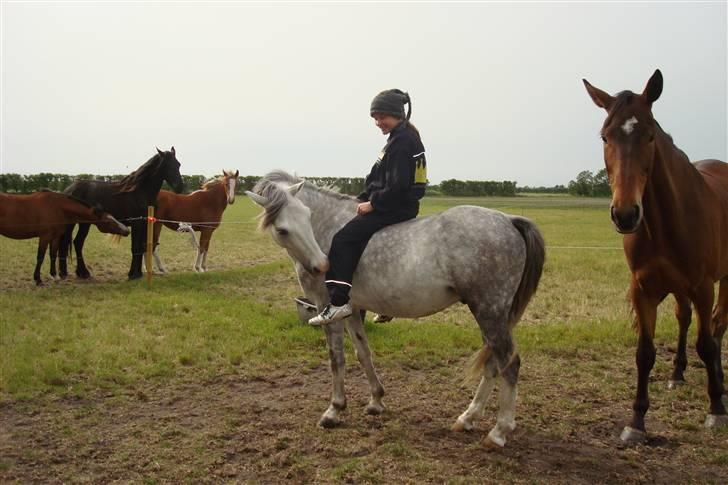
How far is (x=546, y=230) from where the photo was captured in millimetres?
26031

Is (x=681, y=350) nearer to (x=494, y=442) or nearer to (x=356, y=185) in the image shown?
(x=494, y=442)

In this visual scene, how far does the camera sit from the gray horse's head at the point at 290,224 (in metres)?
4.39

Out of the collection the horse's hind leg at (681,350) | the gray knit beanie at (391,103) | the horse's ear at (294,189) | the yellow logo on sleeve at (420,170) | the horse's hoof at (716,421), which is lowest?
the horse's hoof at (716,421)

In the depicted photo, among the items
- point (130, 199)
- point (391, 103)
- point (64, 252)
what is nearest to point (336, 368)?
point (391, 103)

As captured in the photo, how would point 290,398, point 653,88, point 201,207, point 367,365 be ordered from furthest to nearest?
point 201,207
point 290,398
point 367,365
point 653,88

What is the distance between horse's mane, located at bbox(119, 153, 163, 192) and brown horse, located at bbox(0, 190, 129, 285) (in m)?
0.91

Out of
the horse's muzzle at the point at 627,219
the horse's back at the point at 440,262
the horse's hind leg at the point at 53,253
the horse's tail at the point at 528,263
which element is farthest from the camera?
the horse's hind leg at the point at 53,253

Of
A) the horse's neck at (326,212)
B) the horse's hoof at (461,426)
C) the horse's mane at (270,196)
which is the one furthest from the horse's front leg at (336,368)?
the horse's mane at (270,196)

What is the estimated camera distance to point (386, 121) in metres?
4.50

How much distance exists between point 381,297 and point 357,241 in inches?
19.7

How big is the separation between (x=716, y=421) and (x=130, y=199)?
11.4 metres

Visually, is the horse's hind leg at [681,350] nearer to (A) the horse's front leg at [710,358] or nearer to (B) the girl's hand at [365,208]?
(A) the horse's front leg at [710,358]

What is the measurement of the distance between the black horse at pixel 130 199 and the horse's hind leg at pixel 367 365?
8.27m

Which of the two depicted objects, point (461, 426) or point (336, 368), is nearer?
point (461, 426)
